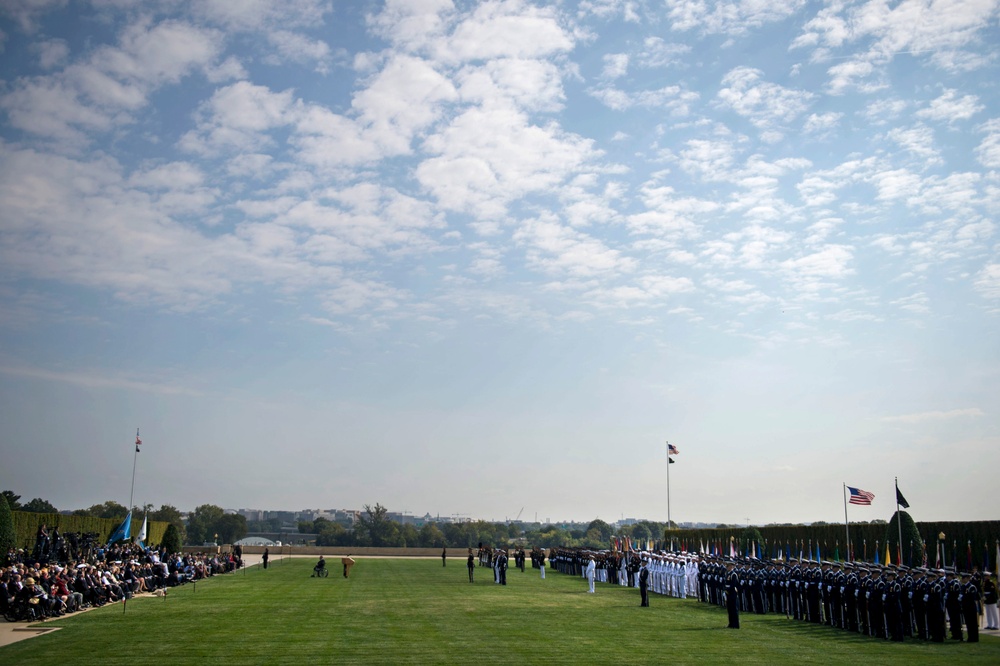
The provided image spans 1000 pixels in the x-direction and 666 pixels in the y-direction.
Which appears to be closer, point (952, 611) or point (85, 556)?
point (952, 611)

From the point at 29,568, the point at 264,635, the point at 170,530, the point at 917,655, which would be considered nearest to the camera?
the point at 917,655

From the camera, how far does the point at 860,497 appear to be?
33.5 m

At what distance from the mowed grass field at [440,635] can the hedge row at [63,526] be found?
10.1 m

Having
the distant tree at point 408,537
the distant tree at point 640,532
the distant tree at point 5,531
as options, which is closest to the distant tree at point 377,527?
the distant tree at point 408,537

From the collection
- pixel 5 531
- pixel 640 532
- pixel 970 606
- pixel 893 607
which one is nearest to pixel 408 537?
pixel 640 532

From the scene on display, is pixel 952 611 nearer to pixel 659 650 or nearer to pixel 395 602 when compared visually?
pixel 659 650

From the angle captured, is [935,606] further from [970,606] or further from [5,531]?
[5,531]

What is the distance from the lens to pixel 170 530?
52.3 m

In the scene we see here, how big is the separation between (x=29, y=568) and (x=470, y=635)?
14.2 metres

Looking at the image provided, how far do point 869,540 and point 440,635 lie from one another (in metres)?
25.9

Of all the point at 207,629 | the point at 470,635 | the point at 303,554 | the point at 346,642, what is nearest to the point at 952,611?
the point at 470,635

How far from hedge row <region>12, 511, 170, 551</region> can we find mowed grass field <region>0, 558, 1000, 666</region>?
1007cm

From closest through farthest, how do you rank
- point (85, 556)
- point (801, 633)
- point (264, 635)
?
point (264, 635)
point (801, 633)
point (85, 556)

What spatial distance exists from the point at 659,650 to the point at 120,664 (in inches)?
403
